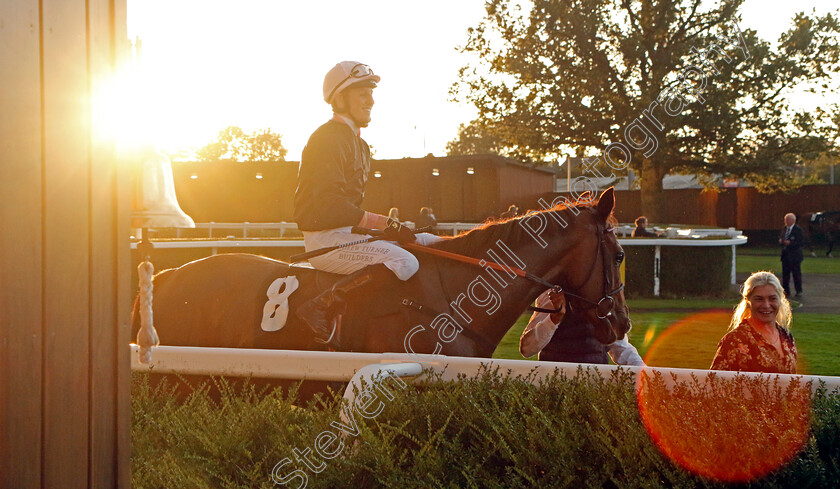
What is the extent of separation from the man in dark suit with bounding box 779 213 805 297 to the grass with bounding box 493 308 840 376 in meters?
2.79

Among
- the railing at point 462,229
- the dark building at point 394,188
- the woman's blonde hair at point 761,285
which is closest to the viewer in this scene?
the woman's blonde hair at point 761,285

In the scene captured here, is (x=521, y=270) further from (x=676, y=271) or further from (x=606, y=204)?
(x=676, y=271)

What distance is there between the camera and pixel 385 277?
4.18m

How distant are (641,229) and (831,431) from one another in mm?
13763

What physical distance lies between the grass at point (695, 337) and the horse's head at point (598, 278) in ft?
12.6

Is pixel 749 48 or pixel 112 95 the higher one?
pixel 749 48

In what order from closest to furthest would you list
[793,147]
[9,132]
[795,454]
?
[9,132], [795,454], [793,147]

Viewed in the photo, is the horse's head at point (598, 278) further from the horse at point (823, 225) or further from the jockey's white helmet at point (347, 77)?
the horse at point (823, 225)

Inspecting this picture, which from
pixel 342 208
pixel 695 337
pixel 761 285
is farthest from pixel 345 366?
pixel 695 337

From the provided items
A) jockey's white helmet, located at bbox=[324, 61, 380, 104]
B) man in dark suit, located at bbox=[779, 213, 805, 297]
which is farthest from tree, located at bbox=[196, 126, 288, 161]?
jockey's white helmet, located at bbox=[324, 61, 380, 104]

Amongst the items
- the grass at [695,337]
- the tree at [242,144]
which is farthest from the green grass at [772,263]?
the tree at [242,144]

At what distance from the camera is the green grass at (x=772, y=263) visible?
22.4 metres

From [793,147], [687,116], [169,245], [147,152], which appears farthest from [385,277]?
[793,147]

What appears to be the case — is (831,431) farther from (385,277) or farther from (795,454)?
(385,277)
